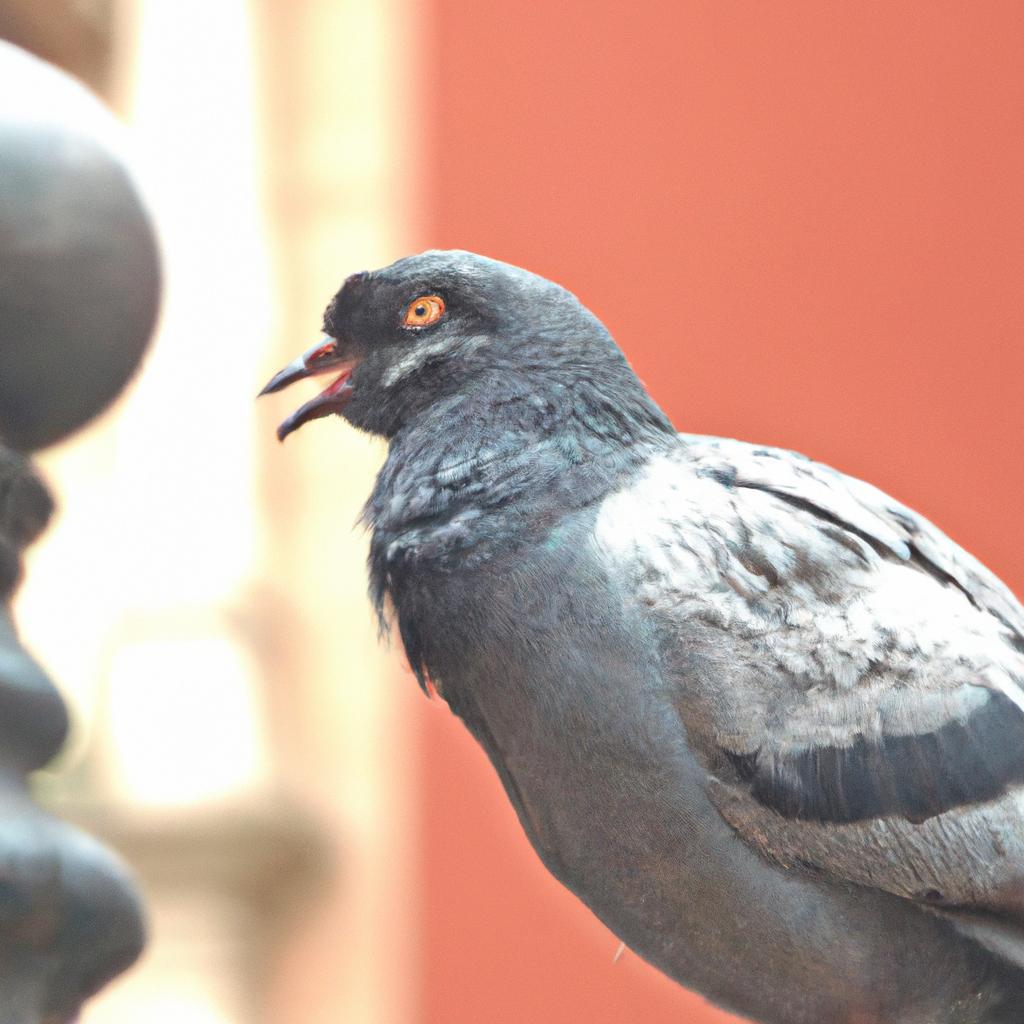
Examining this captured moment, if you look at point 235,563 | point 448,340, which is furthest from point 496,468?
point 235,563

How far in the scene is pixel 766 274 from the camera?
4.61 m

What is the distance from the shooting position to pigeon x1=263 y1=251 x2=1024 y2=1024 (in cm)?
162

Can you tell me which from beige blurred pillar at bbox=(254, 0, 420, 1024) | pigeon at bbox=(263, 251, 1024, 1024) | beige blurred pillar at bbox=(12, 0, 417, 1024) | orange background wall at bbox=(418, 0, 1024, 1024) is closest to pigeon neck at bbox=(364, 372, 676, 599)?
pigeon at bbox=(263, 251, 1024, 1024)

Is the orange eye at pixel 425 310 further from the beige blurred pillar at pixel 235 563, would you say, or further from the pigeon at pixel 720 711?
the beige blurred pillar at pixel 235 563

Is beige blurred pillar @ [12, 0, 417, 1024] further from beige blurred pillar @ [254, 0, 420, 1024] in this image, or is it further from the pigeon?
the pigeon

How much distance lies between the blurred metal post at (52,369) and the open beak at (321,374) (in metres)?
0.28

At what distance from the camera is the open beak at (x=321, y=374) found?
1.84 m

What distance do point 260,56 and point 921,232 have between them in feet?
15.1

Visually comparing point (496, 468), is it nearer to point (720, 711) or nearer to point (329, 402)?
point (329, 402)

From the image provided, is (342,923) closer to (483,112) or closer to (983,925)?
(483,112)

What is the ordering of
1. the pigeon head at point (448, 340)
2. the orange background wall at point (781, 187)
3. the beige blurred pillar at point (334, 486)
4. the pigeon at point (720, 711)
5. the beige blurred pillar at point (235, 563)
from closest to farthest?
the pigeon at point (720, 711), the pigeon head at point (448, 340), the orange background wall at point (781, 187), the beige blurred pillar at point (334, 486), the beige blurred pillar at point (235, 563)

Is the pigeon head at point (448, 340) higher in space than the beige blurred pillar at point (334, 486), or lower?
higher

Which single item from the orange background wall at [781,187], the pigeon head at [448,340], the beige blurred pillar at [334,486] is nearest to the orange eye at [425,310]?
the pigeon head at [448,340]

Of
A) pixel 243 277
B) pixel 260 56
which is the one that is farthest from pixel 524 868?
pixel 260 56
